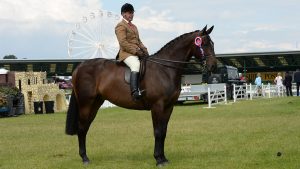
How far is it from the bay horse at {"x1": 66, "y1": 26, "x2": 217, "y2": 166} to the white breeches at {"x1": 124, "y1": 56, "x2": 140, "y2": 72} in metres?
0.17

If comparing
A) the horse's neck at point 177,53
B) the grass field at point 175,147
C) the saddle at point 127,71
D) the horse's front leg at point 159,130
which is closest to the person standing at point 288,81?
the grass field at point 175,147

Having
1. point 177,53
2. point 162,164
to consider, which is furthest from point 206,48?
point 162,164

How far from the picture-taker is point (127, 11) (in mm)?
9383

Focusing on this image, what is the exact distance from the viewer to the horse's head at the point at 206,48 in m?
9.11

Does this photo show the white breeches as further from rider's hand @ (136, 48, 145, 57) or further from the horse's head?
the horse's head

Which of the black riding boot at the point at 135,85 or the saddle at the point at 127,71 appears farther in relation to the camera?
the saddle at the point at 127,71

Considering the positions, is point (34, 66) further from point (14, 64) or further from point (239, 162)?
point (239, 162)

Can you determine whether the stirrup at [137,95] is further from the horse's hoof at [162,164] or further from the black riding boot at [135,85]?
the horse's hoof at [162,164]

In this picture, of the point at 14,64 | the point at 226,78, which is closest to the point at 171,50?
the point at 226,78

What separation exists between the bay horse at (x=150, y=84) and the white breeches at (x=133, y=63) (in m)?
0.17

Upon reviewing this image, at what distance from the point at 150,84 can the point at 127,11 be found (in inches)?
54.8

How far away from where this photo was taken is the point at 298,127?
14.0 m

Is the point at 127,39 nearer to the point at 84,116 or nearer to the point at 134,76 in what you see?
the point at 134,76

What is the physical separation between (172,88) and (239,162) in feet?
5.50
